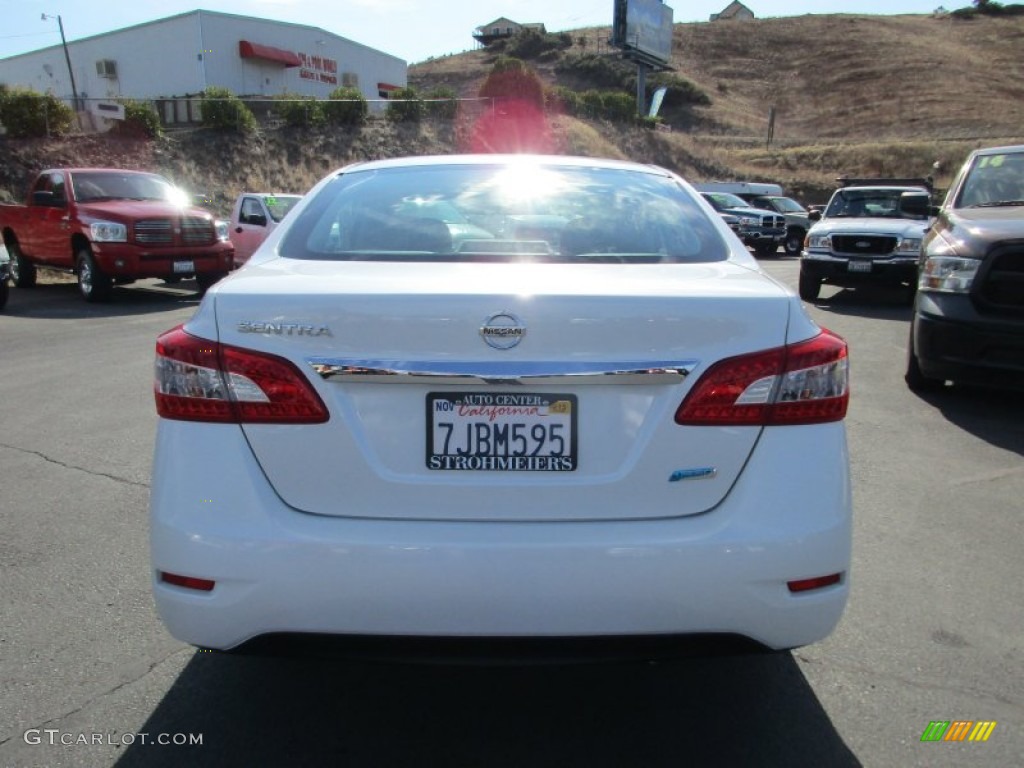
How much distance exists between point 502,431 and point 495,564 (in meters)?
0.33

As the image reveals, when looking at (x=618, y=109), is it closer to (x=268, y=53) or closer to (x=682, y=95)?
(x=268, y=53)

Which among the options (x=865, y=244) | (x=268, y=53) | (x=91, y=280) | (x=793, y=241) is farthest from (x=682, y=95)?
(x=91, y=280)

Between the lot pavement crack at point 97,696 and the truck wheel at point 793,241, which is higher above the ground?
the lot pavement crack at point 97,696

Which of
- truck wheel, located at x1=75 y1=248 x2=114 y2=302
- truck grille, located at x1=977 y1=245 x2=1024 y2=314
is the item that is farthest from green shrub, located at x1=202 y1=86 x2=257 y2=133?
truck grille, located at x1=977 y1=245 x2=1024 y2=314

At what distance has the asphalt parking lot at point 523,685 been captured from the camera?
243 centimetres

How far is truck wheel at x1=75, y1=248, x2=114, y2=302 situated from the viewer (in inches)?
496

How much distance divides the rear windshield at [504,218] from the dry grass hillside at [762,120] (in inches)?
937

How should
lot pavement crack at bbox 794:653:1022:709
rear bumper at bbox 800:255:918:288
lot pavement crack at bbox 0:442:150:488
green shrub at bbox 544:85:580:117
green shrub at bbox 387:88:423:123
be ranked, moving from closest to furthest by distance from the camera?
lot pavement crack at bbox 794:653:1022:709, lot pavement crack at bbox 0:442:150:488, rear bumper at bbox 800:255:918:288, green shrub at bbox 387:88:423:123, green shrub at bbox 544:85:580:117

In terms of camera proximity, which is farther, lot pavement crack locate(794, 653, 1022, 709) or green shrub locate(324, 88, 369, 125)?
green shrub locate(324, 88, 369, 125)

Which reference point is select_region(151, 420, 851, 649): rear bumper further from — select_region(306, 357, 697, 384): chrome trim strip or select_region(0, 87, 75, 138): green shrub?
select_region(0, 87, 75, 138): green shrub

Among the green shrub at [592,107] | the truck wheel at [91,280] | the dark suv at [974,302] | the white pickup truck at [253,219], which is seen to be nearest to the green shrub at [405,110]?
the green shrub at [592,107]

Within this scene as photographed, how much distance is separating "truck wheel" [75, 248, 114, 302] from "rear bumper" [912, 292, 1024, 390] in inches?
442

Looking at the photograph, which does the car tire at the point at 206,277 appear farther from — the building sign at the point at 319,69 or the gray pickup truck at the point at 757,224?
the building sign at the point at 319,69

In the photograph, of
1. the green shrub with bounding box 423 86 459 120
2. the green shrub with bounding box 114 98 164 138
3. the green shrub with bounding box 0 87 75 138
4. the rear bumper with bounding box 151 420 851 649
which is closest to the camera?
the rear bumper with bounding box 151 420 851 649
